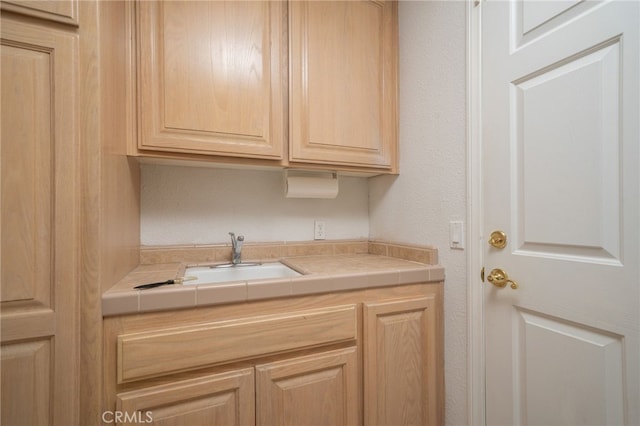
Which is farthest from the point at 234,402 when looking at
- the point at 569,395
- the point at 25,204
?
the point at 569,395

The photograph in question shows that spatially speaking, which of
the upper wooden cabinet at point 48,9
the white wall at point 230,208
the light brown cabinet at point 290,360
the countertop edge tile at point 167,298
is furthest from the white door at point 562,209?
the upper wooden cabinet at point 48,9

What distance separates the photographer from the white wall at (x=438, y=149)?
1093 mm

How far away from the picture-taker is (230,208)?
1424mm

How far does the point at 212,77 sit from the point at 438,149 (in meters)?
0.99

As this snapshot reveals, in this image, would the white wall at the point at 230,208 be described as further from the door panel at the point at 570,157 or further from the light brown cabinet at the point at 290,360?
the door panel at the point at 570,157

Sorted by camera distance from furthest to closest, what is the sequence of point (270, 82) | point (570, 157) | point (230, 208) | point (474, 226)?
1. point (230, 208)
2. point (270, 82)
3. point (474, 226)
4. point (570, 157)

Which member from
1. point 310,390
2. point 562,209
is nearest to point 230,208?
point 310,390

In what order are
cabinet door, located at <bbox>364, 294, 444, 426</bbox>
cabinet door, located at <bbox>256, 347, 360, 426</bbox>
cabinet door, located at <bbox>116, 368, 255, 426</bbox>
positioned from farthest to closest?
cabinet door, located at <bbox>364, 294, 444, 426</bbox> → cabinet door, located at <bbox>256, 347, 360, 426</bbox> → cabinet door, located at <bbox>116, 368, 255, 426</bbox>

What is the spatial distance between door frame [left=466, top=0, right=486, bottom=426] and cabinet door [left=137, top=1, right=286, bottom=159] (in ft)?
2.49

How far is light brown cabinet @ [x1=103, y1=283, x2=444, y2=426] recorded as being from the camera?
0.76m

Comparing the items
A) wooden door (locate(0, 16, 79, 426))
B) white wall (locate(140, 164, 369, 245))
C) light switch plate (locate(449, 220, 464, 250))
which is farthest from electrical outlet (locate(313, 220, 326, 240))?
wooden door (locate(0, 16, 79, 426))

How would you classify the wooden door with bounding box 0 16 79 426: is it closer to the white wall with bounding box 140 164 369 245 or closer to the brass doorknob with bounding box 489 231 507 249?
the white wall with bounding box 140 164 369 245

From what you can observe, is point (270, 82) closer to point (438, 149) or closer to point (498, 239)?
point (438, 149)

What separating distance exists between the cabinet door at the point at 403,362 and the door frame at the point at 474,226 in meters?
0.13
